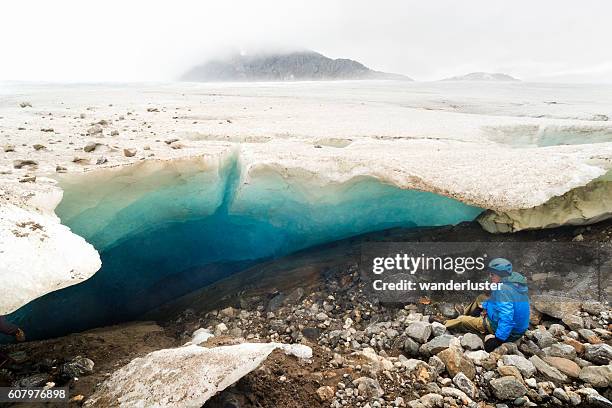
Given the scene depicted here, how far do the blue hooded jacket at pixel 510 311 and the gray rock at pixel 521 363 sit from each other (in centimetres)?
21

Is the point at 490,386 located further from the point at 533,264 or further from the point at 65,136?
the point at 65,136

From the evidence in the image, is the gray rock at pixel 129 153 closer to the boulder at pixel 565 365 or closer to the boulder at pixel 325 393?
the boulder at pixel 325 393

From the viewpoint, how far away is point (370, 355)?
113 inches

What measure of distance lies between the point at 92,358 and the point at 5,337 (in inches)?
50.1

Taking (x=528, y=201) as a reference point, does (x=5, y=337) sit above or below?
below

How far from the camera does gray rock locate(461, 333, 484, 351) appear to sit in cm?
288

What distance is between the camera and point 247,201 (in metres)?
4.48

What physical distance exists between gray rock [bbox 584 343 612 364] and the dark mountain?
248 feet

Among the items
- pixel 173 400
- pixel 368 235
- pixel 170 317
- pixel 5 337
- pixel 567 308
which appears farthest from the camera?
pixel 368 235

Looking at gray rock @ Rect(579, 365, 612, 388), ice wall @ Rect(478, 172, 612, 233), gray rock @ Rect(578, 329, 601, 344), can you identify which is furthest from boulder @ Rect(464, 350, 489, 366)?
ice wall @ Rect(478, 172, 612, 233)

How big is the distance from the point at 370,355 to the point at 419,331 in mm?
488

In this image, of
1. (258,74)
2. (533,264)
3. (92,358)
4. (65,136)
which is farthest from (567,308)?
(258,74)

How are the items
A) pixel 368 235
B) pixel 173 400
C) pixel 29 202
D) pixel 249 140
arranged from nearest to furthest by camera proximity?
pixel 173 400 < pixel 29 202 < pixel 368 235 < pixel 249 140

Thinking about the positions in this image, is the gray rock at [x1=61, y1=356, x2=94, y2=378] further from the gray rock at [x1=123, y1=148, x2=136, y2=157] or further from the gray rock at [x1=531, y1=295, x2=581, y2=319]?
the gray rock at [x1=531, y1=295, x2=581, y2=319]
